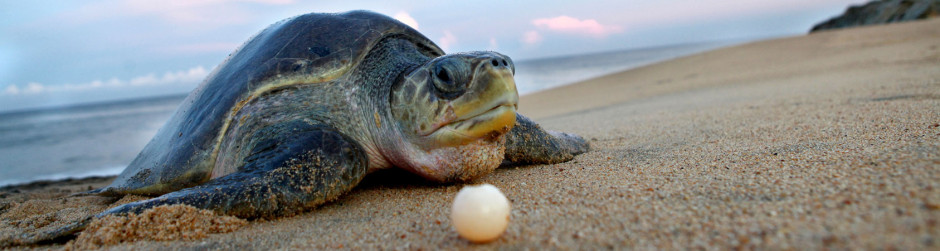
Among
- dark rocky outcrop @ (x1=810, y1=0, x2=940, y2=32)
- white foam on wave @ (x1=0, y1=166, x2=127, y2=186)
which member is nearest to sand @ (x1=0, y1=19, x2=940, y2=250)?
white foam on wave @ (x1=0, y1=166, x2=127, y2=186)

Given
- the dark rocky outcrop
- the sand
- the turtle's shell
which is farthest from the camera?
the dark rocky outcrop

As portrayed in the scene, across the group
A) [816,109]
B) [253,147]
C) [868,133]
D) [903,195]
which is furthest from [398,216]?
[816,109]

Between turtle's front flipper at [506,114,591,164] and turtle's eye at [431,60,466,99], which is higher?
turtle's eye at [431,60,466,99]

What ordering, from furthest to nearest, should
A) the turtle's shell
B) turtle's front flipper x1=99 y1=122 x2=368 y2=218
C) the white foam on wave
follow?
1. the white foam on wave
2. the turtle's shell
3. turtle's front flipper x1=99 y1=122 x2=368 y2=218

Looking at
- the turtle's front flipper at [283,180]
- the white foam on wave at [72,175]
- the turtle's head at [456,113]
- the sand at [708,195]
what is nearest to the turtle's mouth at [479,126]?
the turtle's head at [456,113]

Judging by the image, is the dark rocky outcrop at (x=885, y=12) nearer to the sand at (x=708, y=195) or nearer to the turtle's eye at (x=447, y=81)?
the sand at (x=708, y=195)

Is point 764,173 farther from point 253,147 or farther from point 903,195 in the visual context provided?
point 253,147

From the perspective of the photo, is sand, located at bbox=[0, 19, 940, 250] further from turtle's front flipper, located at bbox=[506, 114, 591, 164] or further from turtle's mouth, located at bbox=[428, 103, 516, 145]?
turtle's mouth, located at bbox=[428, 103, 516, 145]
